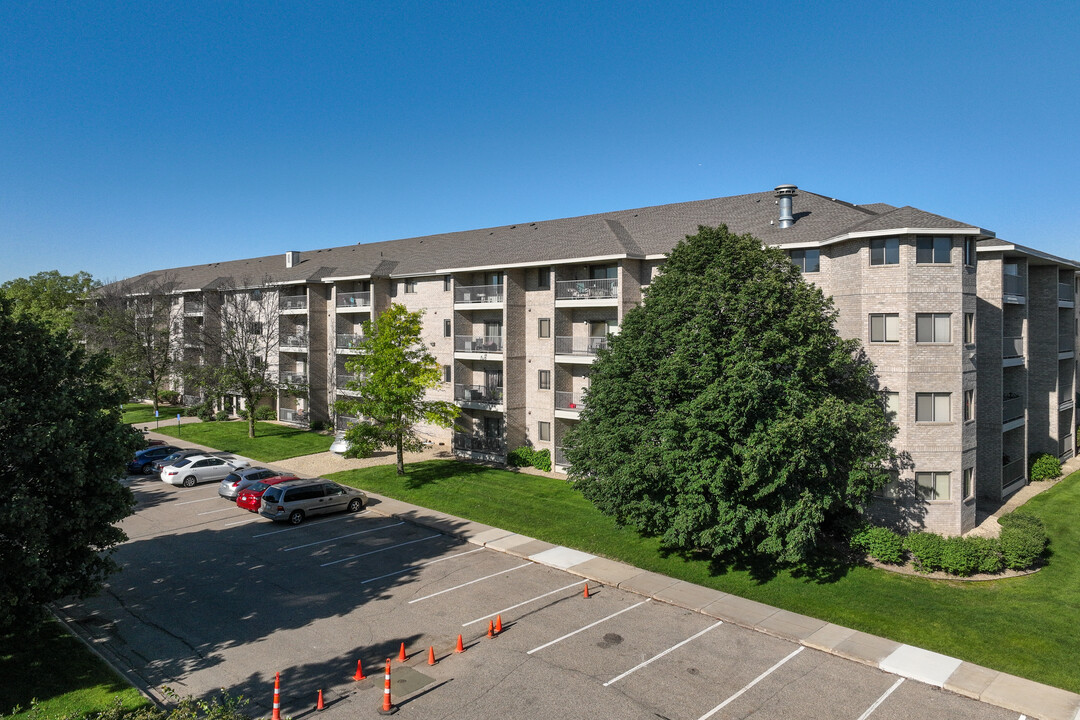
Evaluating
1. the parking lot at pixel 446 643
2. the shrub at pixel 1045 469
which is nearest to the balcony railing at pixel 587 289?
the parking lot at pixel 446 643

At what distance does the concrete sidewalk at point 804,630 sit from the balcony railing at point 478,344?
11675mm

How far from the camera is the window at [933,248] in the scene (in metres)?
21.0

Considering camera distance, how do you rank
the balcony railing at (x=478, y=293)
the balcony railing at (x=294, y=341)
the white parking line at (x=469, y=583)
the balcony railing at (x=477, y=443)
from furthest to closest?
the balcony railing at (x=294, y=341) < the balcony railing at (x=477, y=443) < the balcony railing at (x=478, y=293) < the white parking line at (x=469, y=583)

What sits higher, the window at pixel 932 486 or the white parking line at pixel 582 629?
the window at pixel 932 486

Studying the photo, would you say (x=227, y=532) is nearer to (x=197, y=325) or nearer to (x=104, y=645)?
(x=104, y=645)

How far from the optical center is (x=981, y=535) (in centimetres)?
2148

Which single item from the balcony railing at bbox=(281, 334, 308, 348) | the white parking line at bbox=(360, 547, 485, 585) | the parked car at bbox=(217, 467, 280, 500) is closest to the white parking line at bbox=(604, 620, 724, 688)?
the white parking line at bbox=(360, 547, 485, 585)

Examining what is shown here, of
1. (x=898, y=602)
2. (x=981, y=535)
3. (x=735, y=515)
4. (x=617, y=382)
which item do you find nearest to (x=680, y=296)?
(x=617, y=382)

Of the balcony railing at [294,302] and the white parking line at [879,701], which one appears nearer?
the white parking line at [879,701]

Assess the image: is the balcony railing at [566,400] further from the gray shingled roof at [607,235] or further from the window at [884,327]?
the window at [884,327]

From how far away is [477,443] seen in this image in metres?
35.6

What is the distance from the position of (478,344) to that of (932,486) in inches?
846

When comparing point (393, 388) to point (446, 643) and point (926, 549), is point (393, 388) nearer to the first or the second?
point (446, 643)

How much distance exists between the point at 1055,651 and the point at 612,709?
34.1 feet
